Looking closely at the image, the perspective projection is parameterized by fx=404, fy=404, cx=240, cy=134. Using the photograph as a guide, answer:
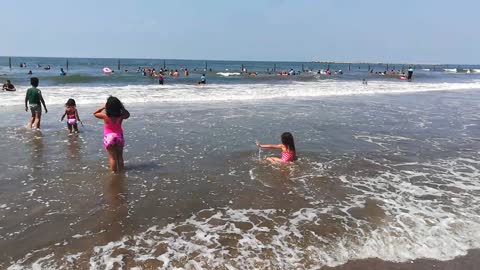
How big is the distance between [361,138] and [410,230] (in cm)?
661

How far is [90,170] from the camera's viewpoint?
8.16 meters

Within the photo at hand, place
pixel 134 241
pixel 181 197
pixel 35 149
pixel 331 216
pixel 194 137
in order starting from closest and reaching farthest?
pixel 134 241, pixel 331 216, pixel 181 197, pixel 35 149, pixel 194 137

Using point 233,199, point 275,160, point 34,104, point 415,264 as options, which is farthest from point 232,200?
point 34,104

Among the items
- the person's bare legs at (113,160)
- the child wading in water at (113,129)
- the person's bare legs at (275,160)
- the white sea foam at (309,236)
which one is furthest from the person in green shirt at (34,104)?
the white sea foam at (309,236)

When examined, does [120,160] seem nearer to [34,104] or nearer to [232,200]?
[232,200]

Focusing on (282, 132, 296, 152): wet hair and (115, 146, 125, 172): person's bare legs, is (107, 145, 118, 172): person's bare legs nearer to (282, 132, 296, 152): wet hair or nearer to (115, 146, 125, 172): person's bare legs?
(115, 146, 125, 172): person's bare legs

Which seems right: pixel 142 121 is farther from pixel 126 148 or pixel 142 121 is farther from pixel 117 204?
pixel 117 204

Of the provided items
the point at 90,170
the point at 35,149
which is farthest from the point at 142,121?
the point at 90,170

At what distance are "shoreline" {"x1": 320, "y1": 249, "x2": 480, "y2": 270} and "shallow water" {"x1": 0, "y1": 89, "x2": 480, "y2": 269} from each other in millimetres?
112

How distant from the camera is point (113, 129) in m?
7.93

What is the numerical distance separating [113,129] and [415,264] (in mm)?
5786

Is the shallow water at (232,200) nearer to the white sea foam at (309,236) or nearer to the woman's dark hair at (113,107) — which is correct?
the white sea foam at (309,236)

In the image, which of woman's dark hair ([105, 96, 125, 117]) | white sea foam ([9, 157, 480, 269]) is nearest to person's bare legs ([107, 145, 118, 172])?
woman's dark hair ([105, 96, 125, 117])

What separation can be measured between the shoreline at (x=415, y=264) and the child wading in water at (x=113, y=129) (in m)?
4.93
